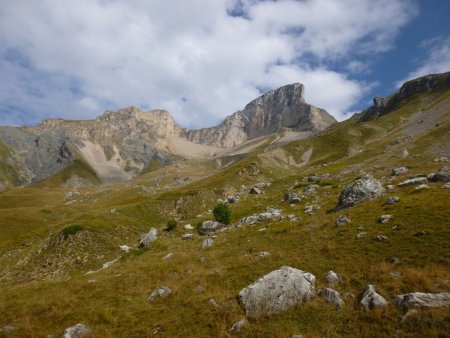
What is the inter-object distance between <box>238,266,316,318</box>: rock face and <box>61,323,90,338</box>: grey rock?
28.9 feet

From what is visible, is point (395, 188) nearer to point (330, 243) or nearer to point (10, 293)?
point (330, 243)

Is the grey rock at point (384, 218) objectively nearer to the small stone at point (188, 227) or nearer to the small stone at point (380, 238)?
the small stone at point (380, 238)

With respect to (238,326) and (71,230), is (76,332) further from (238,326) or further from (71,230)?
(71,230)

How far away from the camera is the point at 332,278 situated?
1992cm

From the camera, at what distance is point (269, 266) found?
24.3 m

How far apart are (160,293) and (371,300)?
13.5 meters

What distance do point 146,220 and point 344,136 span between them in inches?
6052

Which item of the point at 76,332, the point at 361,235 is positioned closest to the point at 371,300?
the point at 361,235

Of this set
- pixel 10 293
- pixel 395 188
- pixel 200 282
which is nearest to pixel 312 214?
pixel 395 188

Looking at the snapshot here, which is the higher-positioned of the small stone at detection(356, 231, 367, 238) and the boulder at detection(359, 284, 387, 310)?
the small stone at detection(356, 231, 367, 238)

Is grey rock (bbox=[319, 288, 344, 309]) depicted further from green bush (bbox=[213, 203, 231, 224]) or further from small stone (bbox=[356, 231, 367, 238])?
green bush (bbox=[213, 203, 231, 224])

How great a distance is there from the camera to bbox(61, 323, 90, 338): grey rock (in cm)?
1808

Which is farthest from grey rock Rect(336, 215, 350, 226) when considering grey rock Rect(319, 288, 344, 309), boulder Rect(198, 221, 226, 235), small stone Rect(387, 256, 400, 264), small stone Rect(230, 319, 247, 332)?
boulder Rect(198, 221, 226, 235)

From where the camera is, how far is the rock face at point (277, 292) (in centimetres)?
1844
